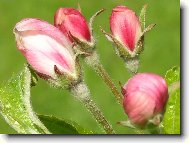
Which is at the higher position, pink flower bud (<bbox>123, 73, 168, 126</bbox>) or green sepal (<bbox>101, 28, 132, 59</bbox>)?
green sepal (<bbox>101, 28, 132, 59</bbox>)

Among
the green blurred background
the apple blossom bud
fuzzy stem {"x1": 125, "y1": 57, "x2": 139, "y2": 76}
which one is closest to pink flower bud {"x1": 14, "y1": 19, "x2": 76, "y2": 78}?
the apple blossom bud

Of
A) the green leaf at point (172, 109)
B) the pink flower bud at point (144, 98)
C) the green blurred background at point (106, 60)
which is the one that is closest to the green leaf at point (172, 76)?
the green leaf at point (172, 109)

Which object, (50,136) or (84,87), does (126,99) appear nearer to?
(84,87)

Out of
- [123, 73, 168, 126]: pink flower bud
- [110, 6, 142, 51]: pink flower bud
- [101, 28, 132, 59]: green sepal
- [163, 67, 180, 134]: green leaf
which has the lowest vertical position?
[163, 67, 180, 134]: green leaf

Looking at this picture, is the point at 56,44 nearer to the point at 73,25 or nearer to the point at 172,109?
the point at 73,25

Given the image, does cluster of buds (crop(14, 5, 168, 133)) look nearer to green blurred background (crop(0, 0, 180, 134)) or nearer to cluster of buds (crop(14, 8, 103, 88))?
cluster of buds (crop(14, 8, 103, 88))
